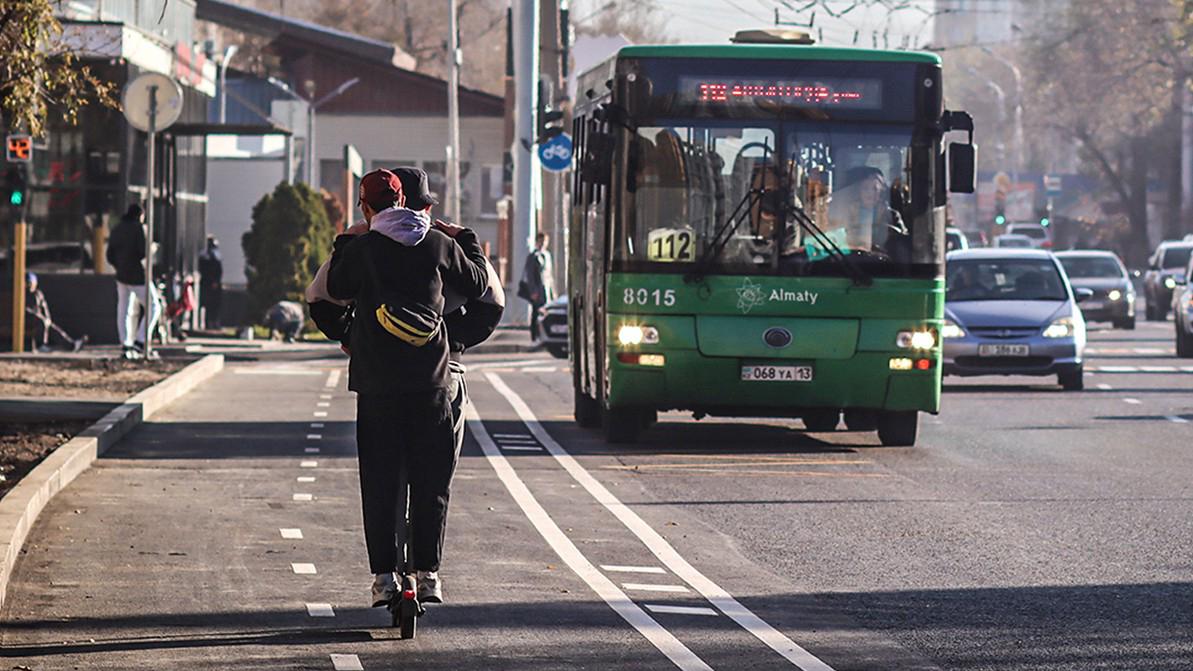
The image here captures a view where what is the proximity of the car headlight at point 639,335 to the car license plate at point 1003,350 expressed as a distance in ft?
27.0

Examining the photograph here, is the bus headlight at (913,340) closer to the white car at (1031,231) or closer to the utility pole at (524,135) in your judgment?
the utility pole at (524,135)

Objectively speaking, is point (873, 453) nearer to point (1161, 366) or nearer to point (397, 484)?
point (397, 484)

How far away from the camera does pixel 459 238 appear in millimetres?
9312

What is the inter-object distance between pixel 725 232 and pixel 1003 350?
8088 mm

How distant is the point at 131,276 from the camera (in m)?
28.0

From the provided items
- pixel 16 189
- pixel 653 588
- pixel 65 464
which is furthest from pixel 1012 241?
pixel 653 588

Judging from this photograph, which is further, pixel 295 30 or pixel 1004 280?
pixel 295 30

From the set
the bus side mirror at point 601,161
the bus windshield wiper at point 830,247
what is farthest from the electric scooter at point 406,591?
the bus windshield wiper at point 830,247

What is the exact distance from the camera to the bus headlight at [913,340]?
17969 millimetres

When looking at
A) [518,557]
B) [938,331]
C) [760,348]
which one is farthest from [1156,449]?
[518,557]

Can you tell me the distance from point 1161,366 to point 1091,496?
17.3 m

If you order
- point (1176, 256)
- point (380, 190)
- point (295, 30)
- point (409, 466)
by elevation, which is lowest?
point (409, 466)

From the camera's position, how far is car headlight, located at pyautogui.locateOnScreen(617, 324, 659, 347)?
17.9 meters

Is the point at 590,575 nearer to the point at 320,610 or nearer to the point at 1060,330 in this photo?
the point at 320,610
